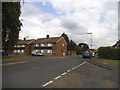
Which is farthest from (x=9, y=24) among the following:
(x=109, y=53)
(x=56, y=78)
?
(x=109, y=53)

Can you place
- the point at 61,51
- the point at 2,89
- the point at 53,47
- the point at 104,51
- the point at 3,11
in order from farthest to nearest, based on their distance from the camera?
the point at 61,51, the point at 53,47, the point at 104,51, the point at 3,11, the point at 2,89

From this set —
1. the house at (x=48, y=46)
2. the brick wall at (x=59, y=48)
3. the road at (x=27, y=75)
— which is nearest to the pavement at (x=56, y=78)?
the road at (x=27, y=75)

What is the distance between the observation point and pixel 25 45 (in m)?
59.8

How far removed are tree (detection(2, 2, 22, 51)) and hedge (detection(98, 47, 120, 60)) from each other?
70.5ft

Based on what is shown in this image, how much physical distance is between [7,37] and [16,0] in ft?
21.2

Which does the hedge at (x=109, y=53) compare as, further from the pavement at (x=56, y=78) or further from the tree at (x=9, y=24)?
the tree at (x=9, y=24)

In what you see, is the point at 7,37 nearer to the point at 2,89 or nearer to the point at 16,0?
the point at 16,0

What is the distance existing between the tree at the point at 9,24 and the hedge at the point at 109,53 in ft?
70.5

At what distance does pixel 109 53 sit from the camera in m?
30.7

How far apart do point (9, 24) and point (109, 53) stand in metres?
24.0

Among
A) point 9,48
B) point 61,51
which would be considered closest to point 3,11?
point 9,48

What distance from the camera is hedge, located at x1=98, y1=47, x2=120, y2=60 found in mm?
28244

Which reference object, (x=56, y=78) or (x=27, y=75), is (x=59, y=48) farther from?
(x=56, y=78)

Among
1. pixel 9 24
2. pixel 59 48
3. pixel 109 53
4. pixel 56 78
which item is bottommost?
pixel 56 78
